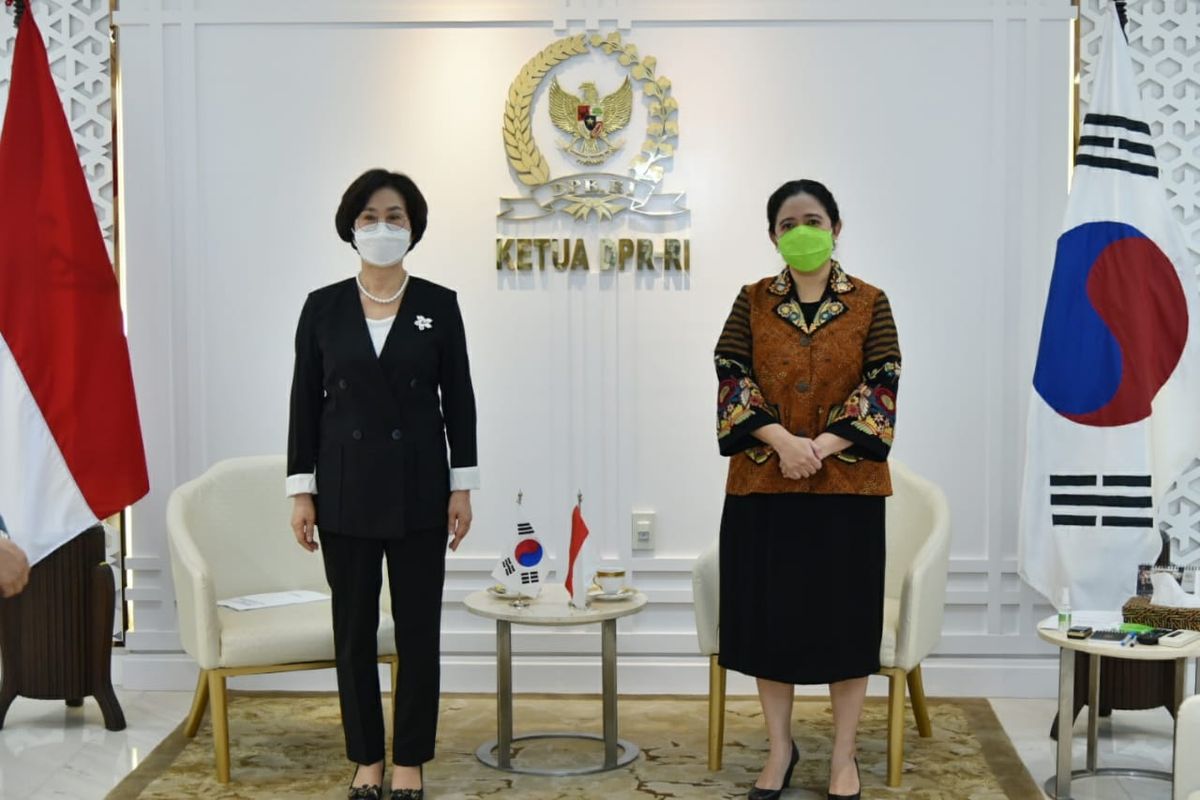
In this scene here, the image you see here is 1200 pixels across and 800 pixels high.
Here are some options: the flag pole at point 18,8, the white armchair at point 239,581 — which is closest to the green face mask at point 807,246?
the white armchair at point 239,581

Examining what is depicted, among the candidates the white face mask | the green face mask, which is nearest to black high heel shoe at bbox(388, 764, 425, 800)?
the white face mask

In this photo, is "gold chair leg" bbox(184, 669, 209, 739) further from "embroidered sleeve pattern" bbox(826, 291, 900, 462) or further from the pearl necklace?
"embroidered sleeve pattern" bbox(826, 291, 900, 462)

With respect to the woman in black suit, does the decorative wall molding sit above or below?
above

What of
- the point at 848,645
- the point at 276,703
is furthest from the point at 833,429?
the point at 276,703

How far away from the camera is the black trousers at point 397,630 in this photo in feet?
11.9

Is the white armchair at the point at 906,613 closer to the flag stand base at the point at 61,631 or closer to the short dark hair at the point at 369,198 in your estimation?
the short dark hair at the point at 369,198

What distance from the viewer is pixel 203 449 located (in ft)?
16.3

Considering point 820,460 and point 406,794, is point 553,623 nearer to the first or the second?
point 406,794

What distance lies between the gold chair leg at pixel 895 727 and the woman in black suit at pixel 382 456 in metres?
1.29

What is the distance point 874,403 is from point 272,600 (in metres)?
2.01

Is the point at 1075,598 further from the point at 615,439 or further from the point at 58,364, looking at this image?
the point at 58,364

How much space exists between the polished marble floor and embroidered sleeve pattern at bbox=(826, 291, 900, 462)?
103 cm

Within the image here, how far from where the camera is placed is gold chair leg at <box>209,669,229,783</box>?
3.90 m

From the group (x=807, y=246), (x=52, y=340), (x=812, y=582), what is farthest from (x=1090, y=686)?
(x=52, y=340)
